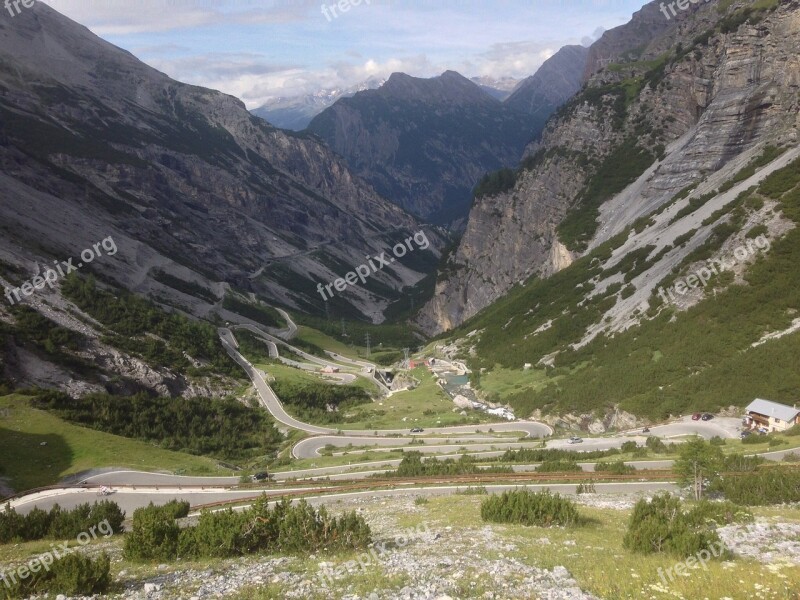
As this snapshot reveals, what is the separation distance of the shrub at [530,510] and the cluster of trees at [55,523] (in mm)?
19164

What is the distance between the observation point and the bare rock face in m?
93.1

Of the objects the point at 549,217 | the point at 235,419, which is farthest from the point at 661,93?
the point at 235,419

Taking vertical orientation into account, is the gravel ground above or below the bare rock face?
below

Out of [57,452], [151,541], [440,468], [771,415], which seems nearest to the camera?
[151,541]

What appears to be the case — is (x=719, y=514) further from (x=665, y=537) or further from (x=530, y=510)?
(x=530, y=510)

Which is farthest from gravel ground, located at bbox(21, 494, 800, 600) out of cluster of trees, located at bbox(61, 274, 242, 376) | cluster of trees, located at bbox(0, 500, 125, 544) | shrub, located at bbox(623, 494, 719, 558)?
cluster of trees, located at bbox(61, 274, 242, 376)

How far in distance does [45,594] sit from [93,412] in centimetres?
5118

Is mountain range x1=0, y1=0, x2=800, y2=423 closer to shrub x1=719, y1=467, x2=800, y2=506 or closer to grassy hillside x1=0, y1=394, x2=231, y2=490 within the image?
grassy hillside x1=0, y1=394, x2=231, y2=490

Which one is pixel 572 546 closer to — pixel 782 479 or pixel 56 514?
pixel 782 479

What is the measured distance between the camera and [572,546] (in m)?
19.2

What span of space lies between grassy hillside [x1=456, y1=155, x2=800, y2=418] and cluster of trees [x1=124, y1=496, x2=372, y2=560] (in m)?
42.4

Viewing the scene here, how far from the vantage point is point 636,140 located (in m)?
129

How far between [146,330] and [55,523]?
66.9 m

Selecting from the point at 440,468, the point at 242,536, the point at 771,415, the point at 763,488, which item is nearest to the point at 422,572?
the point at 242,536
